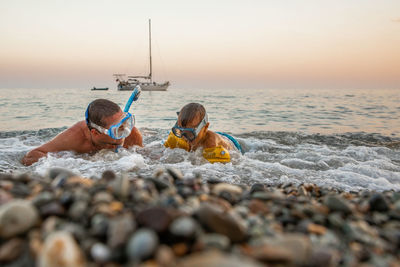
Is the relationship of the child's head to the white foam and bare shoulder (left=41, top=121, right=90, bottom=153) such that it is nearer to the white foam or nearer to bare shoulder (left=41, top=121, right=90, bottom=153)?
the white foam

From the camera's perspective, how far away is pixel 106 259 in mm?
1286

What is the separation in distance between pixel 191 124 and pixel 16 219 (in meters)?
4.34

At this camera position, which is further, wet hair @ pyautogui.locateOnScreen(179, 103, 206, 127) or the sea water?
wet hair @ pyautogui.locateOnScreen(179, 103, 206, 127)

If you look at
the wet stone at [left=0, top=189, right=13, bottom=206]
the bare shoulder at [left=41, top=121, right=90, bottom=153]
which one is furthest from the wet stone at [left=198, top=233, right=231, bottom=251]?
the bare shoulder at [left=41, top=121, right=90, bottom=153]

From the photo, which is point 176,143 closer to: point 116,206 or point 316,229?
point 116,206

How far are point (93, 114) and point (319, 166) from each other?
4.61 metres

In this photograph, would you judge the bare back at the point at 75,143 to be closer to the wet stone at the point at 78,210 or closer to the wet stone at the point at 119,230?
the wet stone at the point at 78,210

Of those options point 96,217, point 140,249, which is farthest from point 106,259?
point 96,217

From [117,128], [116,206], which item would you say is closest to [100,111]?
[117,128]

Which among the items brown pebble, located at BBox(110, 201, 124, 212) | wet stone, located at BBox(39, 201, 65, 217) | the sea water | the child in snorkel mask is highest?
wet stone, located at BBox(39, 201, 65, 217)

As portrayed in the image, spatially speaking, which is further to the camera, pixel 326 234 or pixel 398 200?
pixel 398 200

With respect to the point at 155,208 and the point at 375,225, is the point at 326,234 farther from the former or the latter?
the point at 155,208

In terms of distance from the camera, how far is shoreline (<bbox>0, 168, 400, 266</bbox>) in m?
1.29

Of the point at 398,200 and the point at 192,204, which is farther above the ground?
the point at 192,204
